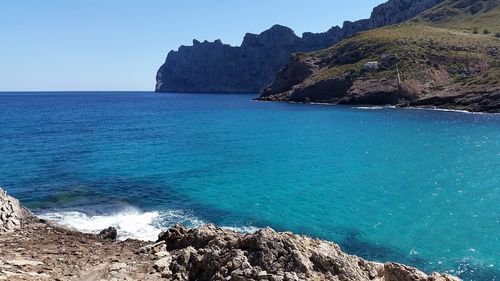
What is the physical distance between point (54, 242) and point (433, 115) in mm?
103030

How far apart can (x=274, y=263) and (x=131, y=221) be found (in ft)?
67.0

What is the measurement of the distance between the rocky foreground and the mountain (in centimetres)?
11365

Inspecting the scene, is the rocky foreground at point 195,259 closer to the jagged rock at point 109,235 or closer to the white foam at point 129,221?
the jagged rock at point 109,235

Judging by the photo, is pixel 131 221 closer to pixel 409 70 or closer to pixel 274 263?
pixel 274 263

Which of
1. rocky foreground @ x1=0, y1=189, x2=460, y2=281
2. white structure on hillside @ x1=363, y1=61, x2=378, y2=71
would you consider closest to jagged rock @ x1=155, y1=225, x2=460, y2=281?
rocky foreground @ x1=0, y1=189, x2=460, y2=281

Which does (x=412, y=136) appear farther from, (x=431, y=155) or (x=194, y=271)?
(x=194, y=271)

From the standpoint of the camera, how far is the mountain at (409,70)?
12925cm

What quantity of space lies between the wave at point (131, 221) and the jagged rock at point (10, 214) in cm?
312

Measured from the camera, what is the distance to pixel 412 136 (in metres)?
76.5

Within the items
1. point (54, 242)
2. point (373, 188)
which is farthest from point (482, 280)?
point (54, 242)

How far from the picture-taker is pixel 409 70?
5738 inches

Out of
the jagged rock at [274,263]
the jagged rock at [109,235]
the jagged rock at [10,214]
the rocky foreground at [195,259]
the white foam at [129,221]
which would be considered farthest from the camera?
the white foam at [129,221]

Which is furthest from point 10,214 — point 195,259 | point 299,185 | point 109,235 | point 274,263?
point 299,185

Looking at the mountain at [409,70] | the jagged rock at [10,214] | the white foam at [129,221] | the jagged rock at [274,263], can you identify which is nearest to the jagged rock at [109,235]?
the white foam at [129,221]
